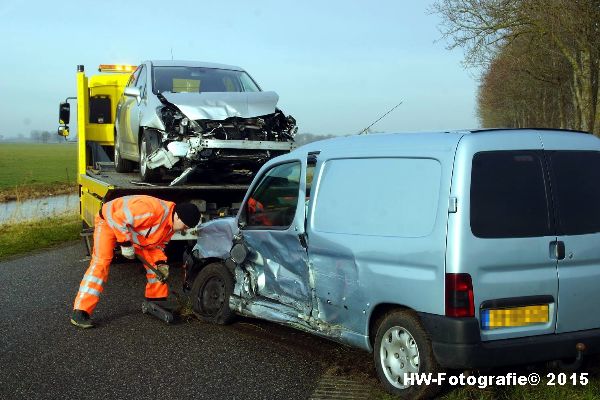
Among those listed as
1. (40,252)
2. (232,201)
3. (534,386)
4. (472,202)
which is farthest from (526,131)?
(40,252)

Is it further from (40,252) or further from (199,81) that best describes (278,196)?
(40,252)

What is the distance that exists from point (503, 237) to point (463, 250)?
11.1 inches

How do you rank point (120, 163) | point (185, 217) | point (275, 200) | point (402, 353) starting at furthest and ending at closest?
point (120, 163), point (185, 217), point (275, 200), point (402, 353)

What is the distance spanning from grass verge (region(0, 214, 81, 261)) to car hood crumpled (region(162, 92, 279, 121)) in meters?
5.14

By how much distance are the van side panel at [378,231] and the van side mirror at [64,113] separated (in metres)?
8.86

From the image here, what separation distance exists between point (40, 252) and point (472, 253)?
10.2 meters

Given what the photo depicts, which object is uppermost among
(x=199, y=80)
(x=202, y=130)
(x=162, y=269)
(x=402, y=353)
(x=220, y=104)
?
(x=199, y=80)

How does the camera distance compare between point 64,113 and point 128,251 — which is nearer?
point 128,251

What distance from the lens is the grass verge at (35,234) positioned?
532 inches

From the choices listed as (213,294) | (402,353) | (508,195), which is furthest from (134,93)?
A: (508,195)

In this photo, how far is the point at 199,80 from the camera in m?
10.2

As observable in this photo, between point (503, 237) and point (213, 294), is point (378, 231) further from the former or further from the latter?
point (213, 294)

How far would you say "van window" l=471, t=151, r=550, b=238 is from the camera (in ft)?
14.4

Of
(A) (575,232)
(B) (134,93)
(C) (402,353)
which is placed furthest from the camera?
(B) (134,93)
